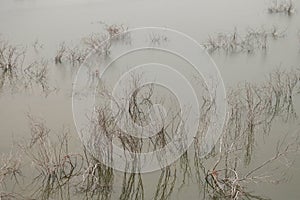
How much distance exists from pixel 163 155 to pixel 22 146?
1528mm

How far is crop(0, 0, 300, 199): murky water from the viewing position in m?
4.95

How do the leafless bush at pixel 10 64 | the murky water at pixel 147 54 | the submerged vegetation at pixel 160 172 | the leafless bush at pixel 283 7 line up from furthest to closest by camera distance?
the leafless bush at pixel 283 7
the leafless bush at pixel 10 64
the murky water at pixel 147 54
the submerged vegetation at pixel 160 172

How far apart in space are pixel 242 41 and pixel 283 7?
3329 millimetres

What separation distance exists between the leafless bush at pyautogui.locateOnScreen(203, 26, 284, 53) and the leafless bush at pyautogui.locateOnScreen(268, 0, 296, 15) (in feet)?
6.70

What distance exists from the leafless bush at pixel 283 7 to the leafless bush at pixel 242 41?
6.70 ft

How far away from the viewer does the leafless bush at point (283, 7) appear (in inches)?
485

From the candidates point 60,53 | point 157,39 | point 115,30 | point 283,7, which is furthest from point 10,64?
point 283,7

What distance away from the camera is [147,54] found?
892cm

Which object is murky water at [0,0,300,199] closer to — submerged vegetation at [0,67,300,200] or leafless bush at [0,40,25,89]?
submerged vegetation at [0,67,300,200]

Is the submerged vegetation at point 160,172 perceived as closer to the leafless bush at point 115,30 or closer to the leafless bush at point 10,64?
the leafless bush at point 10,64

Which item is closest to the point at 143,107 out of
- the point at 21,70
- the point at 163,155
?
the point at 163,155

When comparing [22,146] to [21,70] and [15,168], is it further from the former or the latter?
[21,70]

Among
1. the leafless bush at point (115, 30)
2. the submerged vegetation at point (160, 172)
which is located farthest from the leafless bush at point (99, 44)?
the submerged vegetation at point (160, 172)

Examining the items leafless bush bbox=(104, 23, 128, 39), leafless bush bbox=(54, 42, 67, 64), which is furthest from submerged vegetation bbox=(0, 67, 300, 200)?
leafless bush bbox=(104, 23, 128, 39)
